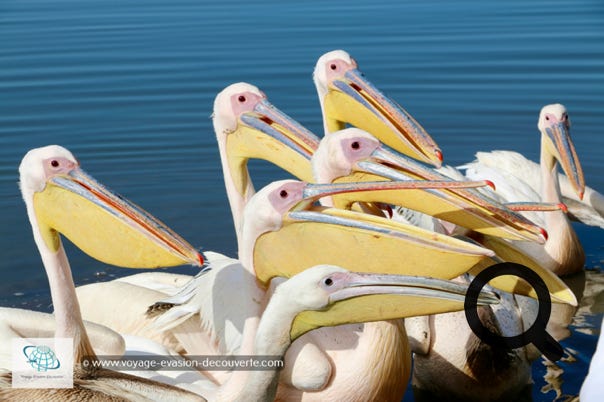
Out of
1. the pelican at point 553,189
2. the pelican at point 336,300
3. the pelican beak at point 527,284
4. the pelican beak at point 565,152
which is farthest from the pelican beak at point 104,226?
the pelican beak at point 565,152

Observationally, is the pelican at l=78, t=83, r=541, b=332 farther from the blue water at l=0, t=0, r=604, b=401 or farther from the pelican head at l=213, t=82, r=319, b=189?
the blue water at l=0, t=0, r=604, b=401

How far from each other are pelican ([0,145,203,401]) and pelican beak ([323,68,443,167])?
1587 mm

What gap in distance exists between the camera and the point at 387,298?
3.41 meters

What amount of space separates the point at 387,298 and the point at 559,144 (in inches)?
142

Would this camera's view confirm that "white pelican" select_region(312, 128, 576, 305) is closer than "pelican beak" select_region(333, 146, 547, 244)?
No

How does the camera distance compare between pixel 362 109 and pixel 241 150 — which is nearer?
pixel 241 150

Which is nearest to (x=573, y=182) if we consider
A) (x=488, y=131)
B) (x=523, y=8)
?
(x=488, y=131)

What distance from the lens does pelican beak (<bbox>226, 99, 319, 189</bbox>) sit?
500 cm

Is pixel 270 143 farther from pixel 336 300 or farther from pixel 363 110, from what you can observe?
pixel 336 300

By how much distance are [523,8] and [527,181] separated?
8891 mm

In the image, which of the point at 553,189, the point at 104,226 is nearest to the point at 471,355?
the point at 104,226

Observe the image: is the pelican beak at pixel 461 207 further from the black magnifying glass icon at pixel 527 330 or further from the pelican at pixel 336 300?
the pelican at pixel 336 300

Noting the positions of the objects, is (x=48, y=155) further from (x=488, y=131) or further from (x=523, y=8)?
(x=523, y=8)

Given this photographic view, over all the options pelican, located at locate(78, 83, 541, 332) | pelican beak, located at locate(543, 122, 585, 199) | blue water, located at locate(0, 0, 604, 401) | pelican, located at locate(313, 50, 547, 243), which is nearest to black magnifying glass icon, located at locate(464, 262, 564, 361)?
blue water, located at locate(0, 0, 604, 401)
